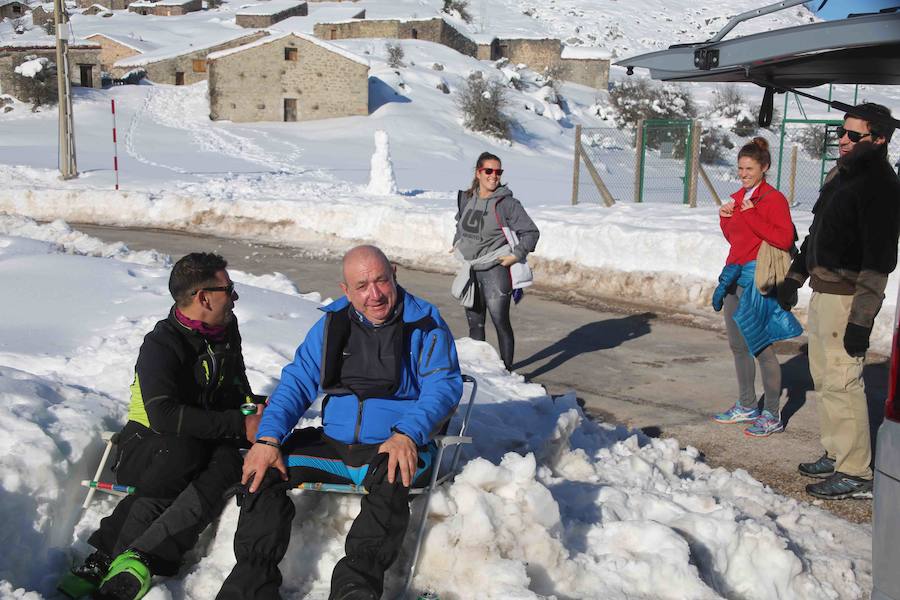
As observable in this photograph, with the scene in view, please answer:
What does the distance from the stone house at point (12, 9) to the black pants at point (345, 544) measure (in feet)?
327

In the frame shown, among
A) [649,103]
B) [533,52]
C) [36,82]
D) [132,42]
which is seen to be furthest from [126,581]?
[533,52]

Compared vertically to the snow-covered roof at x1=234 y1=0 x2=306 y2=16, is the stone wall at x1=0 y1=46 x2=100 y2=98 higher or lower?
lower

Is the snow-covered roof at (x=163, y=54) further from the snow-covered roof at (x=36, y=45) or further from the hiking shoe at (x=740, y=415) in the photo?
the hiking shoe at (x=740, y=415)

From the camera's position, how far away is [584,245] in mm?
12758

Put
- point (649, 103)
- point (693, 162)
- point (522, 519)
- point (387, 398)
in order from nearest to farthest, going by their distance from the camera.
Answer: point (522, 519) → point (387, 398) → point (693, 162) → point (649, 103)

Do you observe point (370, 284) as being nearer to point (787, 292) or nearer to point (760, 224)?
point (787, 292)

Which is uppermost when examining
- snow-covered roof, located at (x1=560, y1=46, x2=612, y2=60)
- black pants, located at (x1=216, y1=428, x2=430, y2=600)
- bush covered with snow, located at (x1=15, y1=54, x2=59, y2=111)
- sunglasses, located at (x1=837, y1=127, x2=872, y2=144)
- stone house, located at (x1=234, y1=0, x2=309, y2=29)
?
stone house, located at (x1=234, y1=0, x2=309, y2=29)

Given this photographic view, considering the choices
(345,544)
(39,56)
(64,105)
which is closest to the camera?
(345,544)

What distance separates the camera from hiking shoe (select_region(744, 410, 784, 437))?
639cm

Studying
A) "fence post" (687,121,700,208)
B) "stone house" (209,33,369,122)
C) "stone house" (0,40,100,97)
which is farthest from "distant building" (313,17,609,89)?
"fence post" (687,121,700,208)

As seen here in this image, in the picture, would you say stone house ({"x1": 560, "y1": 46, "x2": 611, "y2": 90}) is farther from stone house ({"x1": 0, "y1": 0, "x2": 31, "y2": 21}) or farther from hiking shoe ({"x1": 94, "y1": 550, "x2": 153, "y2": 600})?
hiking shoe ({"x1": 94, "y1": 550, "x2": 153, "y2": 600})

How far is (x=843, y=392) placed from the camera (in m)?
5.30

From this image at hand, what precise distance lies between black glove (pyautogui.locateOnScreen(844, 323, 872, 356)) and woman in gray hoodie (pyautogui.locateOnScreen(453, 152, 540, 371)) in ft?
9.21

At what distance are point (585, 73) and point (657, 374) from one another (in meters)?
69.8
